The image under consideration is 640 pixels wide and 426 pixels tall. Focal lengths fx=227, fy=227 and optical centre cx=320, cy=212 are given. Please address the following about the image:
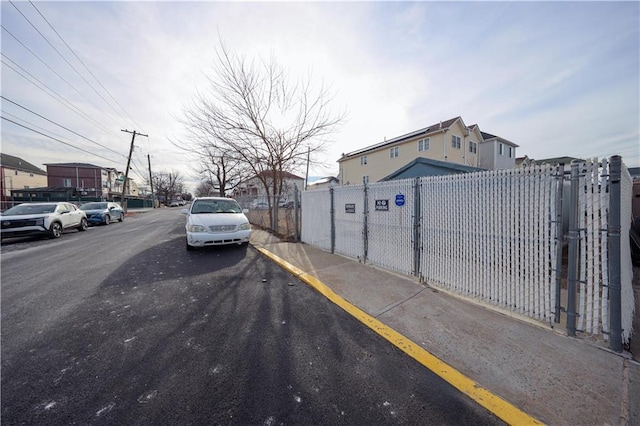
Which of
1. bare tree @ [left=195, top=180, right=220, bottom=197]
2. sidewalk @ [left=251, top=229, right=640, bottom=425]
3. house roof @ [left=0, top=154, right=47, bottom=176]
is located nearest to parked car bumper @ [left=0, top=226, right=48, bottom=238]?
sidewalk @ [left=251, top=229, right=640, bottom=425]

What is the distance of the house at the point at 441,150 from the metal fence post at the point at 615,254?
18.8 meters

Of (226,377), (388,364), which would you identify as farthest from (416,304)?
(226,377)

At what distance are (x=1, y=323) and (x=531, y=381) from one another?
6.28 metres

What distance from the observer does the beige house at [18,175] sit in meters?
35.3

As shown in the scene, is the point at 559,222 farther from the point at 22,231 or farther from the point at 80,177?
the point at 80,177

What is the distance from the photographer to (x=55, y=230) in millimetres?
9570

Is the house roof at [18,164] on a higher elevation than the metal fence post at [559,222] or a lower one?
higher

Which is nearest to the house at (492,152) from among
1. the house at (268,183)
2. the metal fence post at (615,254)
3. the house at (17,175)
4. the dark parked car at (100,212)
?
the house at (268,183)

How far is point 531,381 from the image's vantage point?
2.03 metres

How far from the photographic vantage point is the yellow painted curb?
1722 mm

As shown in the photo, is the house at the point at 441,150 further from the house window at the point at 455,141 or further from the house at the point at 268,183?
the house at the point at 268,183

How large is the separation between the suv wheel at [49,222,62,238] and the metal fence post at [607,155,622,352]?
15640 millimetres

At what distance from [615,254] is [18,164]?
7293 cm

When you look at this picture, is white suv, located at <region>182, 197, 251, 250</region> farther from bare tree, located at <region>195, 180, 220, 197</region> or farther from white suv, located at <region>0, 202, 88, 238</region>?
bare tree, located at <region>195, 180, 220, 197</region>
